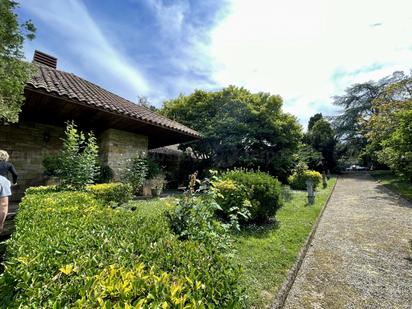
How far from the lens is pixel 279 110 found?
56.6 feet

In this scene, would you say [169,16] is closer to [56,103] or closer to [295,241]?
[56,103]

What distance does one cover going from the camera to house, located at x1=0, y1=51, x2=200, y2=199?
252 inches

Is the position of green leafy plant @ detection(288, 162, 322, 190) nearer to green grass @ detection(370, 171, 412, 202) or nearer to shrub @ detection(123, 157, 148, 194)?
green grass @ detection(370, 171, 412, 202)

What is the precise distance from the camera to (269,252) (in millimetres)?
4352

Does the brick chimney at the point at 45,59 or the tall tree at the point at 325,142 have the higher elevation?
the brick chimney at the point at 45,59

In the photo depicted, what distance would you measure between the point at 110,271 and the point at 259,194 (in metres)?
5.04

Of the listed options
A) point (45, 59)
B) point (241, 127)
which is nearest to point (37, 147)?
point (45, 59)

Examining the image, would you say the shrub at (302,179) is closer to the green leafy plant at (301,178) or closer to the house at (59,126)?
the green leafy plant at (301,178)

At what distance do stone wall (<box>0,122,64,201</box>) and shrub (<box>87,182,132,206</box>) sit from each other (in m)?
3.19

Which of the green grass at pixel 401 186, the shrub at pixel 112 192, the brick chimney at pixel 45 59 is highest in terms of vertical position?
the brick chimney at pixel 45 59

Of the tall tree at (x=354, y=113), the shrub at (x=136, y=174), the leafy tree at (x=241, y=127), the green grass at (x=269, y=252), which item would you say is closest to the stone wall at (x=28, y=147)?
the shrub at (x=136, y=174)

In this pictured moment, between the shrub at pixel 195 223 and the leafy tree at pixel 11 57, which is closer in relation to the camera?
the shrub at pixel 195 223

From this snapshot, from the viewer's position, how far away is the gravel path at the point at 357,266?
313 centimetres

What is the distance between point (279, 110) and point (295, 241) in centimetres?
1374
